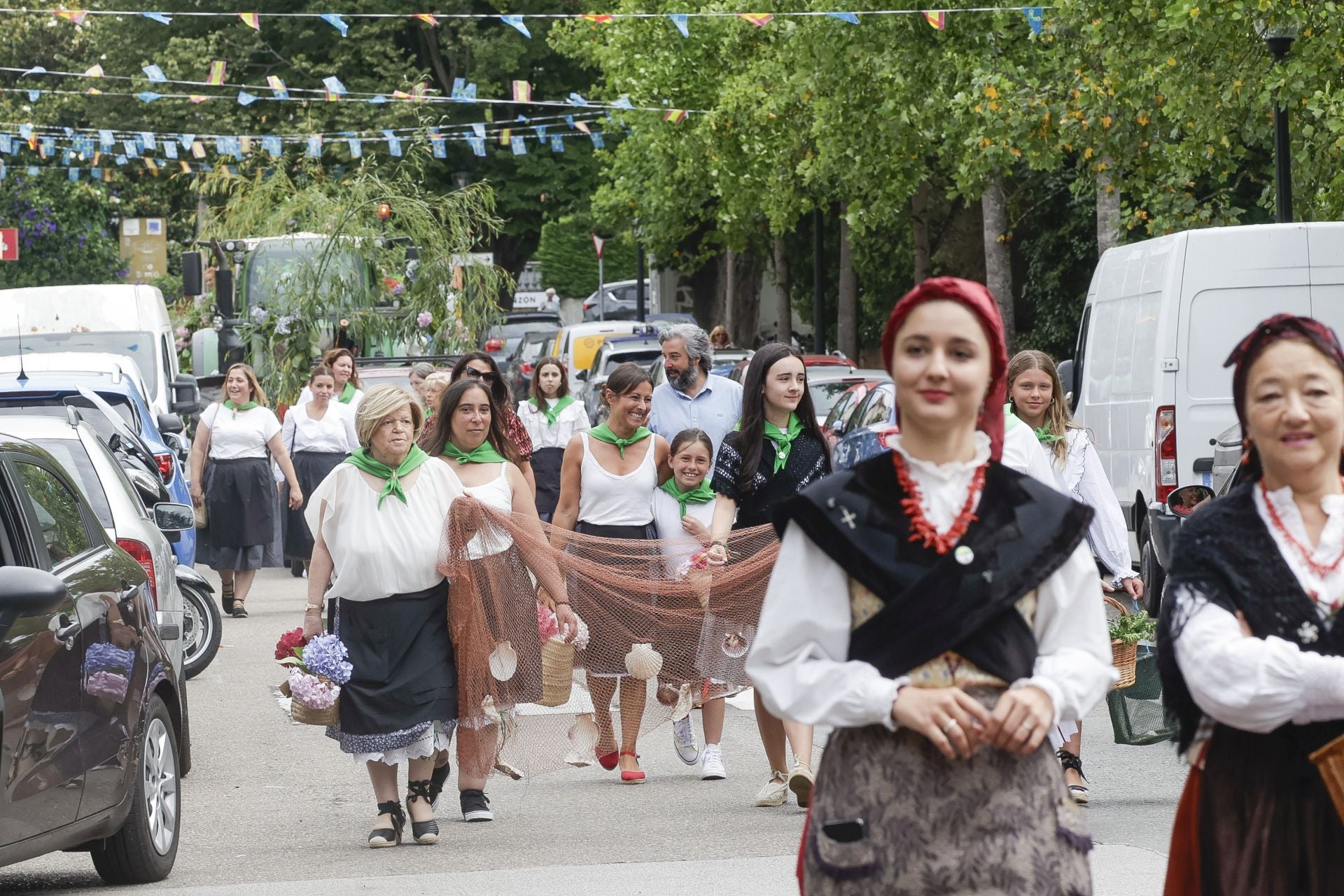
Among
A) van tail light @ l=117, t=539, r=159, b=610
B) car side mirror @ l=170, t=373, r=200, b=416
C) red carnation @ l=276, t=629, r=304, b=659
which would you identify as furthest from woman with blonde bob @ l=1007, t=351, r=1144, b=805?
car side mirror @ l=170, t=373, r=200, b=416

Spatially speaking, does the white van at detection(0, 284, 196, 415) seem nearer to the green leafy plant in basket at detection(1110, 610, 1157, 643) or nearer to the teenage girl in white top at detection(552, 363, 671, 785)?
the teenage girl in white top at detection(552, 363, 671, 785)

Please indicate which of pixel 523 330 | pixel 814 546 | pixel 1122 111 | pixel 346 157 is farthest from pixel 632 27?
pixel 814 546

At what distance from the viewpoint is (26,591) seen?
19.5ft

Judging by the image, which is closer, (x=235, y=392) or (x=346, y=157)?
(x=235, y=392)

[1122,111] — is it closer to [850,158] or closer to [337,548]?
[850,158]

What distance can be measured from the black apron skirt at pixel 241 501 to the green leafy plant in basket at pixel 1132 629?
30.1ft

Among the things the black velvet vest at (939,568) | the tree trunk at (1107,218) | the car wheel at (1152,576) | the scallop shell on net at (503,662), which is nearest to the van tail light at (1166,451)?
the car wheel at (1152,576)

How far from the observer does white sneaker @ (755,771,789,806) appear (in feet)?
27.9

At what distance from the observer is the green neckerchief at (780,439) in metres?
8.66

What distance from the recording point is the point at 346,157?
47656mm

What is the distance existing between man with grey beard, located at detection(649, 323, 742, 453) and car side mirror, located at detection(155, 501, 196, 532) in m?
2.49

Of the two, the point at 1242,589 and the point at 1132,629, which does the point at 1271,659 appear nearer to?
the point at 1242,589

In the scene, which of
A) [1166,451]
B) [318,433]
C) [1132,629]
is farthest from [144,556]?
[318,433]

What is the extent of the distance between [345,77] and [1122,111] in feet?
107
